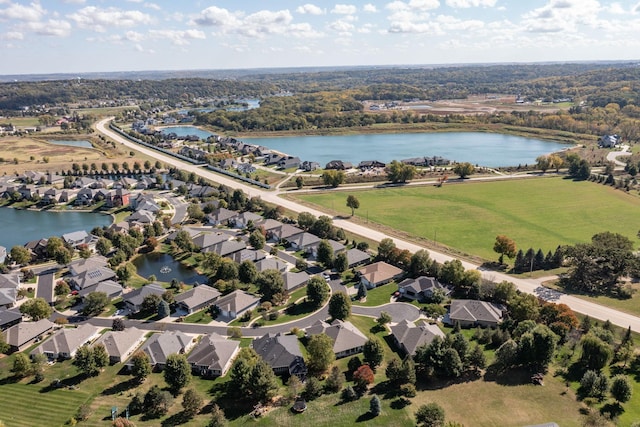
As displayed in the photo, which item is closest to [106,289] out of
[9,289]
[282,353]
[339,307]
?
[9,289]

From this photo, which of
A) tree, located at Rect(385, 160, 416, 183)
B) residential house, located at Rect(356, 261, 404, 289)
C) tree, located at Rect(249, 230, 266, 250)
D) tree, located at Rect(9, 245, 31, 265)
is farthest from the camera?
tree, located at Rect(385, 160, 416, 183)

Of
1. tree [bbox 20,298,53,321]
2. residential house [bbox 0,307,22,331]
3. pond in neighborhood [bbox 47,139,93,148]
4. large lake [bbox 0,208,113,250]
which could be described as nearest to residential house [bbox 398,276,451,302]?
tree [bbox 20,298,53,321]

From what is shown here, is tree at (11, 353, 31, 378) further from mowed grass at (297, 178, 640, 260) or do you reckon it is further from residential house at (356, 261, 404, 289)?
mowed grass at (297, 178, 640, 260)

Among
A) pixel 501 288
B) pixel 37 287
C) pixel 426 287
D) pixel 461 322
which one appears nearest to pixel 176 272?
pixel 37 287

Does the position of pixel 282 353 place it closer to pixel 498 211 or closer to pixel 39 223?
pixel 498 211

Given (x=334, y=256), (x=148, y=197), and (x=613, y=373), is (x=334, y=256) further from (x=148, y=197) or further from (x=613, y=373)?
(x=148, y=197)

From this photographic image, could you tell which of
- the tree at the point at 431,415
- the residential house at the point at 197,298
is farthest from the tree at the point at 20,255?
the tree at the point at 431,415

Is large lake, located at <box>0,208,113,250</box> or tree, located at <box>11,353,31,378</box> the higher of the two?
large lake, located at <box>0,208,113,250</box>

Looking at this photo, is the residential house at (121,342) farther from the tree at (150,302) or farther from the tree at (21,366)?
the tree at (21,366)
